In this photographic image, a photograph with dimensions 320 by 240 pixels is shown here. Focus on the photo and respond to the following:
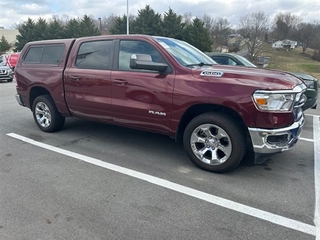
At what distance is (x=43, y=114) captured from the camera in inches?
222

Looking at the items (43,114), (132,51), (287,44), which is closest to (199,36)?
(43,114)

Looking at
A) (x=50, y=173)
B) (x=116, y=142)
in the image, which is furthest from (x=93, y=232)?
(x=116, y=142)

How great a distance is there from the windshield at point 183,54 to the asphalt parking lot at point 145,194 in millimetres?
1498

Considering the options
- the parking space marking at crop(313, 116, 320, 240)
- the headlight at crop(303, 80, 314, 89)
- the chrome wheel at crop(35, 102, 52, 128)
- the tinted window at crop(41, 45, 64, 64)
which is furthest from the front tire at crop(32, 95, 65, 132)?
the headlight at crop(303, 80, 314, 89)

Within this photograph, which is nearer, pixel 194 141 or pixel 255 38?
pixel 194 141

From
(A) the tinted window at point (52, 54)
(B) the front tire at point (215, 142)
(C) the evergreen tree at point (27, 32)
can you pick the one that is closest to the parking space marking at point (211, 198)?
(B) the front tire at point (215, 142)

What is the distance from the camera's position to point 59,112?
5.39 m

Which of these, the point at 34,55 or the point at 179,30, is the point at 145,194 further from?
the point at 179,30

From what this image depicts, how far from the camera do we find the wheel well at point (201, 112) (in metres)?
3.63

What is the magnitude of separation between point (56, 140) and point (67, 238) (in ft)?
9.77

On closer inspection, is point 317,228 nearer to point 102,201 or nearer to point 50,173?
point 102,201

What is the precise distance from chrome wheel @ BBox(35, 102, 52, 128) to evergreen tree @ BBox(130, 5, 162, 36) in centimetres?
3526

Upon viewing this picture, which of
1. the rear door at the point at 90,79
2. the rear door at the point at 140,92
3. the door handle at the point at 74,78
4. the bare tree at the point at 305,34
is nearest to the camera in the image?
the rear door at the point at 140,92

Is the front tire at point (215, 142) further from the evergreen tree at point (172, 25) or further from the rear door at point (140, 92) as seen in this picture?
the evergreen tree at point (172, 25)
